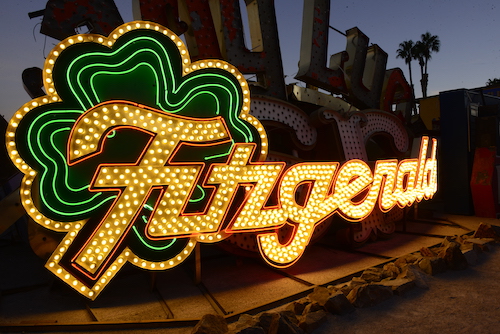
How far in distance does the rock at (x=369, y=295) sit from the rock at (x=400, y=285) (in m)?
0.10

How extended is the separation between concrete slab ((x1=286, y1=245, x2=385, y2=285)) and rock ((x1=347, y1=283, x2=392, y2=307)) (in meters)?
0.72

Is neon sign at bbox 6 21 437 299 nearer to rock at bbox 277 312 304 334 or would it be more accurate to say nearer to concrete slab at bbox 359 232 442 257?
rock at bbox 277 312 304 334

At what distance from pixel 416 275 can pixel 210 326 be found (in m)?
2.73

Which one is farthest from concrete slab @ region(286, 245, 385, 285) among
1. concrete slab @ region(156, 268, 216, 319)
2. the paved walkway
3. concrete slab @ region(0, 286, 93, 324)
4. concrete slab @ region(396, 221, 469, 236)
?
concrete slab @ region(0, 286, 93, 324)

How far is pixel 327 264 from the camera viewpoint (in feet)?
17.8

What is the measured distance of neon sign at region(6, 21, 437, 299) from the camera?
11.6ft

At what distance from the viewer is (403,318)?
3.57 m

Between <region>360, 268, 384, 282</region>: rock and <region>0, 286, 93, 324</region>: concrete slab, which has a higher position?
<region>360, 268, 384, 282</region>: rock

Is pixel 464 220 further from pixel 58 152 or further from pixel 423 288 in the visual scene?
pixel 58 152

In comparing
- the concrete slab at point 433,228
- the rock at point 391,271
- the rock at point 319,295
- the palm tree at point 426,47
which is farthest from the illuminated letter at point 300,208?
the palm tree at point 426,47

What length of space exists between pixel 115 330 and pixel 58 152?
5.74 feet

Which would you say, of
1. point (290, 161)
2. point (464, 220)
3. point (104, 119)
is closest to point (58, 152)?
point (104, 119)

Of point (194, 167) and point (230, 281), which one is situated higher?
point (194, 167)

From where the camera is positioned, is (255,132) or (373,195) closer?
(255,132)
